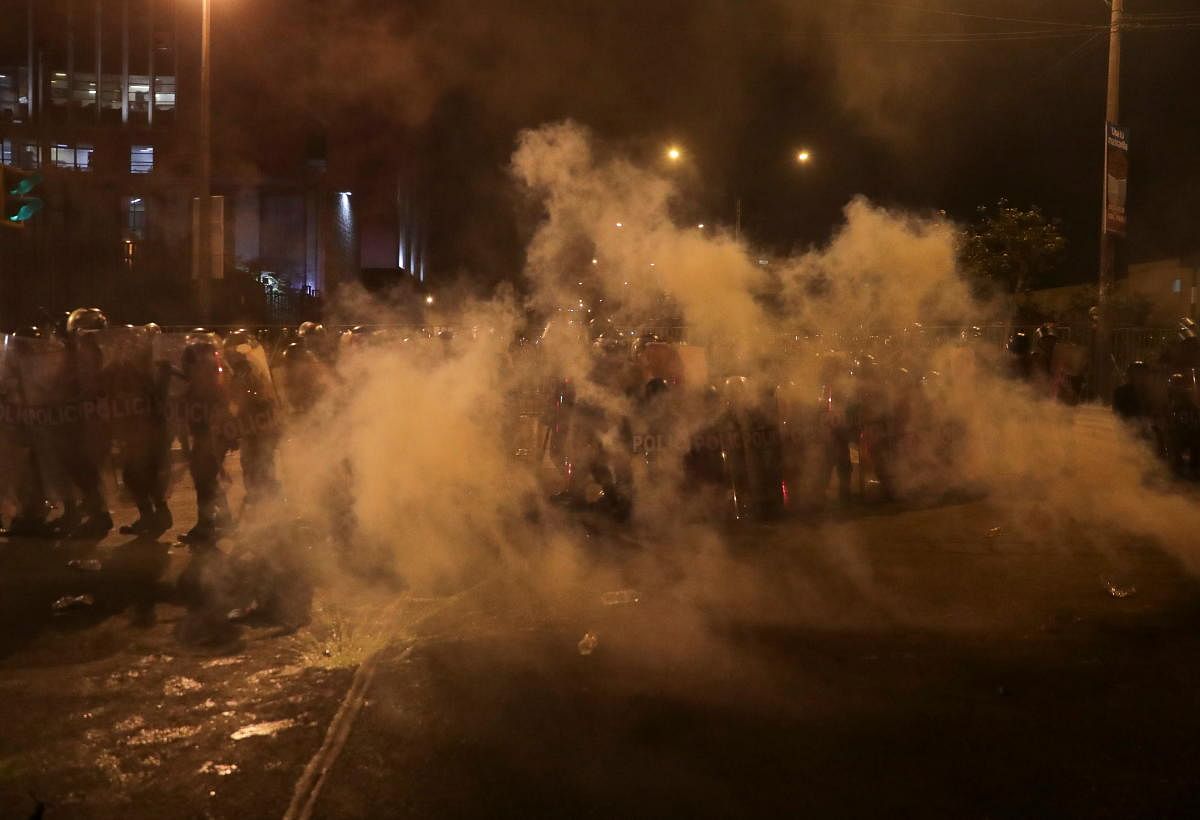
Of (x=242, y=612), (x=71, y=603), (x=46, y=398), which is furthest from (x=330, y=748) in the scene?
(x=46, y=398)

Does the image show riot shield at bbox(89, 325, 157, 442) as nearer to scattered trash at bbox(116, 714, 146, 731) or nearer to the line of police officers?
the line of police officers

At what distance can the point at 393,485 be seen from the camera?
7.41 m

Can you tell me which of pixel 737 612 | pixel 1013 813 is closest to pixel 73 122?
pixel 737 612

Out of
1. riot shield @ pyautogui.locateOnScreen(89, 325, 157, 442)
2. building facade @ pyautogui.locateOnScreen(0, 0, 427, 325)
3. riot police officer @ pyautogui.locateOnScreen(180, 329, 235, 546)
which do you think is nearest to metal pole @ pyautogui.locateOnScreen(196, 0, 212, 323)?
riot shield @ pyautogui.locateOnScreen(89, 325, 157, 442)

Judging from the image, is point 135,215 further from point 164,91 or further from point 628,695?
point 628,695

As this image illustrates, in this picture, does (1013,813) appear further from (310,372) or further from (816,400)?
(310,372)

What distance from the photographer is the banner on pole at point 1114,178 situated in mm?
13422

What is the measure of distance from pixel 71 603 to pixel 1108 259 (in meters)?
12.9

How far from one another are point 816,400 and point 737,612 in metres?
3.80

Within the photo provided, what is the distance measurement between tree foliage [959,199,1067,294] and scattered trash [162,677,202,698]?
18.7m

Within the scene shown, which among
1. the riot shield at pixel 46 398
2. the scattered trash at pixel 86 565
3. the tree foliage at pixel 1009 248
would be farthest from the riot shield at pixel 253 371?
the tree foliage at pixel 1009 248

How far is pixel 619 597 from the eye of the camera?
5.66 meters

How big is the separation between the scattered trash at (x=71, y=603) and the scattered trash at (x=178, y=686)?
1485mm

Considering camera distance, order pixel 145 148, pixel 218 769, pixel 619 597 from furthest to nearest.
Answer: pixel 145 148
pixel 619 597
pixel 218 769
